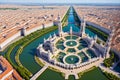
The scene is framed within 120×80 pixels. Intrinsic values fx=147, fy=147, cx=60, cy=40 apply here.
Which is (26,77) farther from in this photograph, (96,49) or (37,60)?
(96,49)

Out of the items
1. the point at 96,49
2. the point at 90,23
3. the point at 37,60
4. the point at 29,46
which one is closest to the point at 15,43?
the point at 29,46

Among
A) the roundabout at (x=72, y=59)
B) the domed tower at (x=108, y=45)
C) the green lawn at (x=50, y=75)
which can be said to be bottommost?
the green lawn at (x=50, y=75)

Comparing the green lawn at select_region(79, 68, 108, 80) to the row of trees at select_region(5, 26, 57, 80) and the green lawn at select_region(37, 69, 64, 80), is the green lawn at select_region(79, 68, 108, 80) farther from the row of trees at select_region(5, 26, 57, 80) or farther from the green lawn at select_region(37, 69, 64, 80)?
the row of trees at select_region(5, 26, 57, 80)

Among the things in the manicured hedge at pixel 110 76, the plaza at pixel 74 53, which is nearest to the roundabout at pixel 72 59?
the plaza at pixel 74 53

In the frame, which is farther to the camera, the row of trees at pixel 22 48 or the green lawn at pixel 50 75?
the row of trees at pixel 22 48

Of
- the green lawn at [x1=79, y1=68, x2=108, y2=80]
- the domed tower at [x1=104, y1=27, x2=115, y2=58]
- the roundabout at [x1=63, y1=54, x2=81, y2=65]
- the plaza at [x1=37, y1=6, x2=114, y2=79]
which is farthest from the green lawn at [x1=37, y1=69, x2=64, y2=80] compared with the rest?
the domed tower at [x1=104, y1=27, x2=115, y2=58]

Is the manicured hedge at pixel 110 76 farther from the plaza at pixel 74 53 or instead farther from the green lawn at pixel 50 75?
the green lawn at pixel 50 75

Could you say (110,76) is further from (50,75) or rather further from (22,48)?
(22,48)
